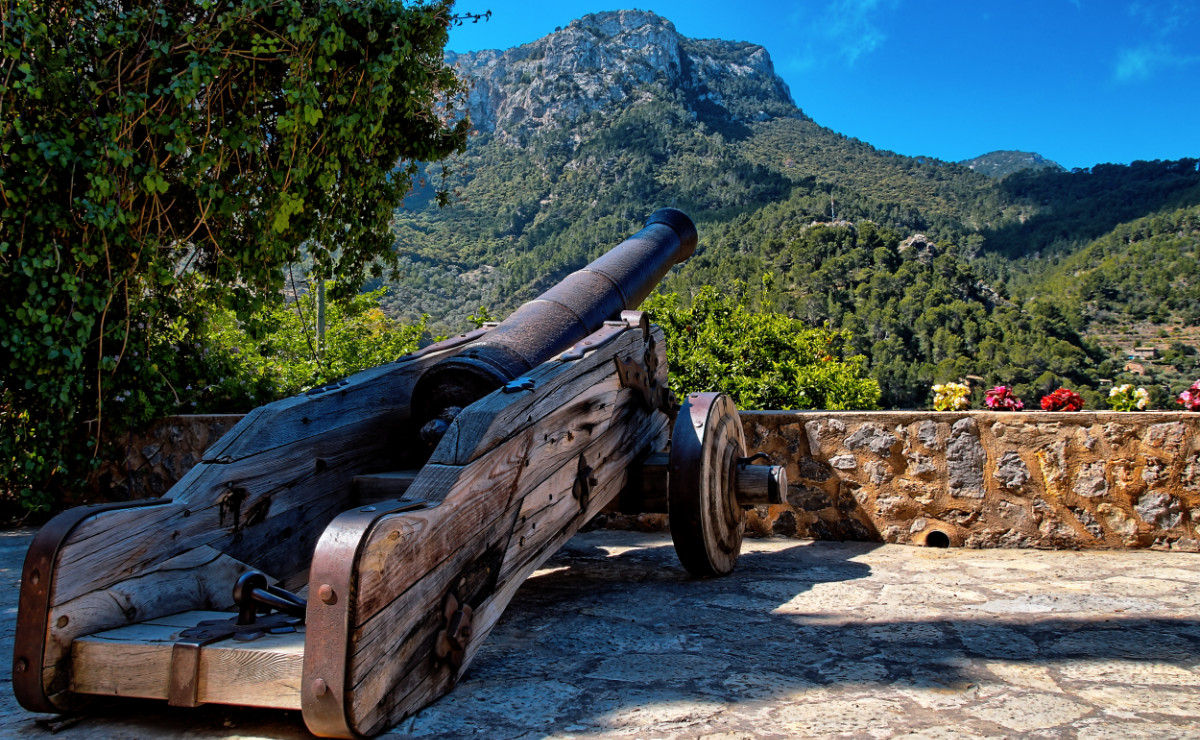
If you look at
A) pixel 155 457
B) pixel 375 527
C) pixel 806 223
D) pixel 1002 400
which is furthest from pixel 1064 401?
pixel 806 223

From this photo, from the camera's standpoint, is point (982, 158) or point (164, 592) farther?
point (982, 158)

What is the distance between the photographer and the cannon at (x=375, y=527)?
1.79 meters

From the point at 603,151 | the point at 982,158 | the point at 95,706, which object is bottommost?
the point at 95,706

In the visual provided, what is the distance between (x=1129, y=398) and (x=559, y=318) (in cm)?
445

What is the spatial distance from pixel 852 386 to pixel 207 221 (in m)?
6.40

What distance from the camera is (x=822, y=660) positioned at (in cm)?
234

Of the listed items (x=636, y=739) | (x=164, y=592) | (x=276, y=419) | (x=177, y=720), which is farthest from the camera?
(x=276, y=419)

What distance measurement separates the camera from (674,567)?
3.68 meters

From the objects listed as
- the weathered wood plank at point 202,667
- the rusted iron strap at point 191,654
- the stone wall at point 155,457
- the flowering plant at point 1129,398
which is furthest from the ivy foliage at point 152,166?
the flowering plant at point 1129,398

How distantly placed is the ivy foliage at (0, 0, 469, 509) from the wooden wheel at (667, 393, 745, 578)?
9.37 feet

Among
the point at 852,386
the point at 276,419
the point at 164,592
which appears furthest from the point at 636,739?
the point at 852,386

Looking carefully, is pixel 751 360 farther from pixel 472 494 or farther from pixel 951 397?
pixel 472 494

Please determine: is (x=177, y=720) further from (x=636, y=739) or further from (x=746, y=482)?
(x=746, y=482)

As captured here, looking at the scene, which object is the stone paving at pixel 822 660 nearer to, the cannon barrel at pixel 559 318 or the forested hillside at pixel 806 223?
the cannon barrel at pixel 559 318
